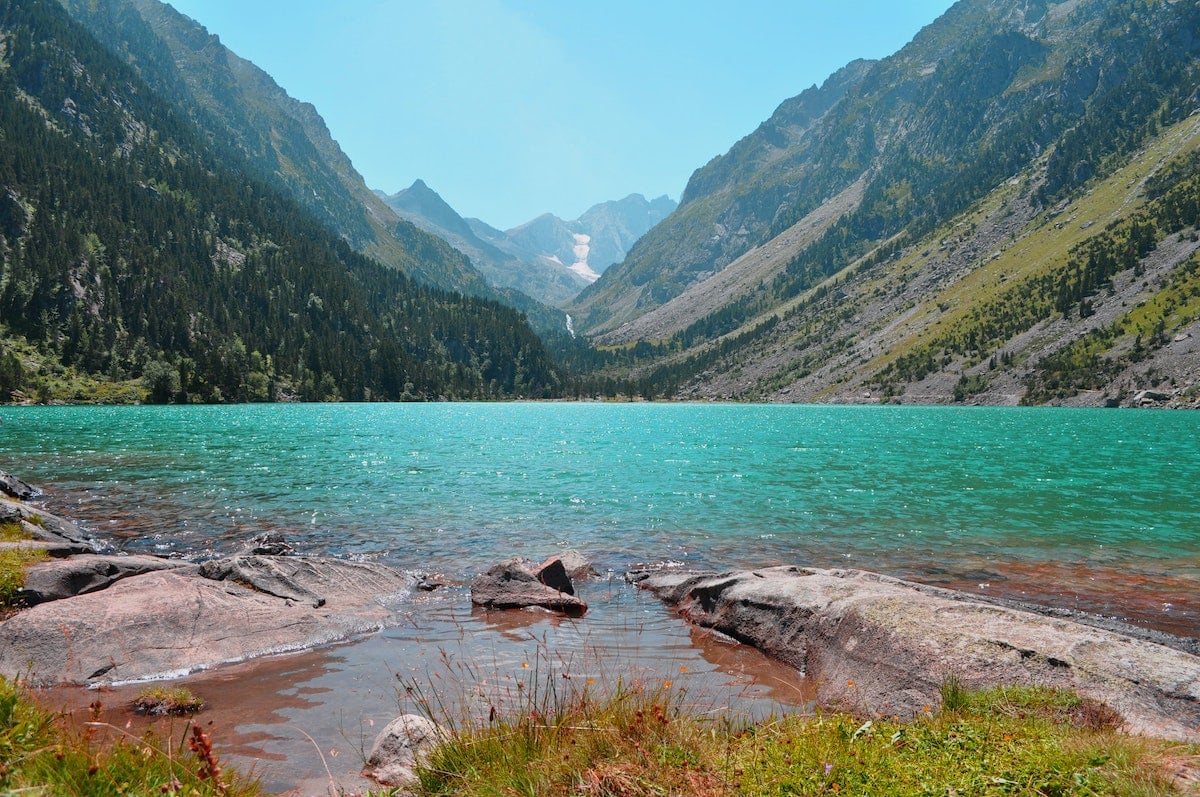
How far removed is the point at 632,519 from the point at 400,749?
23.9 metres

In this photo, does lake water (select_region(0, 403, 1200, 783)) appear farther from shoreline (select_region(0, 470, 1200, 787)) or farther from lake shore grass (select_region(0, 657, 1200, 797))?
lake shore grass (select_region(0, 657, 1200, 797))

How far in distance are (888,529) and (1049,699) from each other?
21.6 meters

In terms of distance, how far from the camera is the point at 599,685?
12.0m

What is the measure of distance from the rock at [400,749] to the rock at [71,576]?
1133cm

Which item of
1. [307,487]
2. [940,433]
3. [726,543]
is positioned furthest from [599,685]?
[940,433]

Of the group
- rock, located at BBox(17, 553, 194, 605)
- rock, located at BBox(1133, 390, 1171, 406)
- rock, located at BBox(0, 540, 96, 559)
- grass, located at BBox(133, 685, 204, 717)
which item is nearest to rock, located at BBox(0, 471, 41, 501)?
rock, located at BBox(0, 540, 96, 559)

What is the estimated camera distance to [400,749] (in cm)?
820

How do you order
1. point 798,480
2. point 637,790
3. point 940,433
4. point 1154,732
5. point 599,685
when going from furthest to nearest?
point 940,433 < point 798,480 < point 599,685 < point 1154,732 < point 637,790

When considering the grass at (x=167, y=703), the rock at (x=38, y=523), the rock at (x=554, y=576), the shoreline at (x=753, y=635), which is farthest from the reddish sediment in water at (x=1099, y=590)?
the rock at (x=38, y=523)

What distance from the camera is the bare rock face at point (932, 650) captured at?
30.7ft

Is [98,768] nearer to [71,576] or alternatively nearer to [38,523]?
[71,576]

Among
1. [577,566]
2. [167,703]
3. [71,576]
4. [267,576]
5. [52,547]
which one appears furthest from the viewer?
[577,566]

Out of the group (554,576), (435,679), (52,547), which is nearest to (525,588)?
(554,576)

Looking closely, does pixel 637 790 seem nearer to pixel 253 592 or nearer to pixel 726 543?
pixel 253 592
